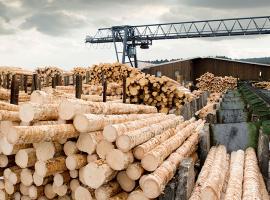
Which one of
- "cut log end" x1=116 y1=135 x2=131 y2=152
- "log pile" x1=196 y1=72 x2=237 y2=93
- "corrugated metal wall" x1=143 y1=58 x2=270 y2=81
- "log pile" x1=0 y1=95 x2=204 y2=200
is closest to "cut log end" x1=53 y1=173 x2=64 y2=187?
"log pile" x1=0 y1=95 x2=204 y2=200

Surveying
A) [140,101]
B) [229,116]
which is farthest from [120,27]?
[229,116]

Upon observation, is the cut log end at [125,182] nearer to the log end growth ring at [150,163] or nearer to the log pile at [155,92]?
the log end growth ring at [150,163]

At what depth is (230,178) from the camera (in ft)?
19.3

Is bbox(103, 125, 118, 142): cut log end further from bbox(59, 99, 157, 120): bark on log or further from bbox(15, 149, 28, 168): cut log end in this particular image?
bbox(15, 149, 28, 168): cut log end

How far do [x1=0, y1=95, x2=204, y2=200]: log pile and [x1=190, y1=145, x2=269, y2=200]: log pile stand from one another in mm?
552

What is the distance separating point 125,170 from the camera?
5516 mm

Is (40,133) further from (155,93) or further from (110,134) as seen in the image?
(155,93)

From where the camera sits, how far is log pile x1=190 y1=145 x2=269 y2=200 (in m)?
5.10

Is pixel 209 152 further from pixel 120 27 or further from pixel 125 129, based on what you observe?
pixel 120 27

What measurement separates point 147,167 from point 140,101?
9168mm

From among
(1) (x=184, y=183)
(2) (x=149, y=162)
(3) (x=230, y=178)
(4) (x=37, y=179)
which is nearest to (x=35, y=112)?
(4) (x=37, y=179)

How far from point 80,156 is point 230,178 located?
2328mm

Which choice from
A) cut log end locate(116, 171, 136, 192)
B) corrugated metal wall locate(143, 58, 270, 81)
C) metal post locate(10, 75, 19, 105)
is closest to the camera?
cut log end locate(116, 171, 136, 192)

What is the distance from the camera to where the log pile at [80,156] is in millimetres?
5230
